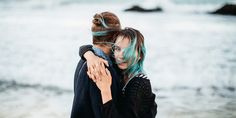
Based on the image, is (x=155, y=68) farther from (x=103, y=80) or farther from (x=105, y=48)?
(x=103, y=80)

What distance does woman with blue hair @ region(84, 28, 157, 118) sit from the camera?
1.84 meters

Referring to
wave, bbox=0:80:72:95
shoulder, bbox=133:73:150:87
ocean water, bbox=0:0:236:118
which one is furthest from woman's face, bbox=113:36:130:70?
wave, bbox=0:80:72:95

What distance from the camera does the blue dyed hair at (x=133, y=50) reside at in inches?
76.5

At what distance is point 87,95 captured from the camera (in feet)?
6.27

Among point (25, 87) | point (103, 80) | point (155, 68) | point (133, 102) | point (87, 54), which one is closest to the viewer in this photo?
point (103, 80)

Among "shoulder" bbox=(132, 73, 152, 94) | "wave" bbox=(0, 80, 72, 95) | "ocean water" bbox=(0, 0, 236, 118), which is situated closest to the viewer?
"shoulder" bbox=(132, 73, 152, 94)

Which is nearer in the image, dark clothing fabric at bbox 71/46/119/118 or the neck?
dark clothing fabric at bbox 71/46/119/118

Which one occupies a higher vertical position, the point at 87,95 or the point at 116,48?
the point at 116,48

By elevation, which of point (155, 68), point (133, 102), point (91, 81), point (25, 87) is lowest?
point (155, 68)

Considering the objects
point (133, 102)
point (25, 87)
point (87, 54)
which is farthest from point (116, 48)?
point (25, 87)

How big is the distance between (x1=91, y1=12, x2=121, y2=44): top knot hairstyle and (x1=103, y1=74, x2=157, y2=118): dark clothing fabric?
22 cm

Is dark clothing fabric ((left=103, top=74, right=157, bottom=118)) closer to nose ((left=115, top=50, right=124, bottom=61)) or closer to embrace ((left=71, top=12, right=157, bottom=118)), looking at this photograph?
embrace ((left=71, top=12, right=157, bottom=118))

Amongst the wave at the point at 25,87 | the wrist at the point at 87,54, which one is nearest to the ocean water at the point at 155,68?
the wave at the point at 25,87

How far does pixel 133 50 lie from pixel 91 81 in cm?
24
